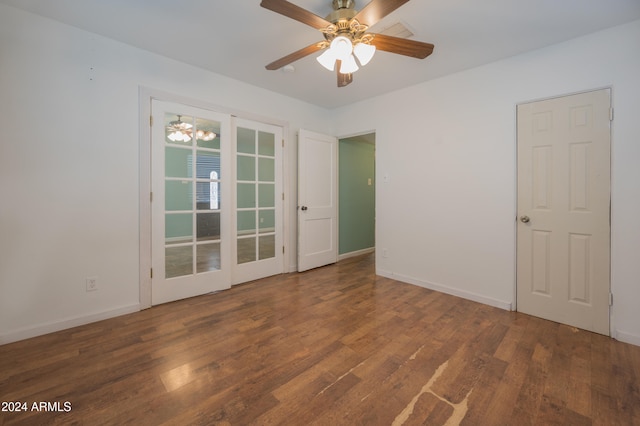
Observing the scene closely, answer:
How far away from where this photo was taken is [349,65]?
1.93 m

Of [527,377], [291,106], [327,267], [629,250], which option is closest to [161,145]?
[291,106]

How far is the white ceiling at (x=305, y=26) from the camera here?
6.32 ft

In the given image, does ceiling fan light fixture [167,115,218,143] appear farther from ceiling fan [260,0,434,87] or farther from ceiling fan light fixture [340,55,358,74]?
ceiling fan light fixture [340,55,358,74]

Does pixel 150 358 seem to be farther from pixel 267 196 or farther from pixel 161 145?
pixel 267 196

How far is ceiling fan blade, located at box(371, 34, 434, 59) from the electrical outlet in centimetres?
308

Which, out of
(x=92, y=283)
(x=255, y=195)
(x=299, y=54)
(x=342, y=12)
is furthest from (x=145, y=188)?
(x=342, y=12)

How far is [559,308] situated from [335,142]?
340cm

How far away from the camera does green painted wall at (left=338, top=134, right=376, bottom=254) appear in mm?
4730

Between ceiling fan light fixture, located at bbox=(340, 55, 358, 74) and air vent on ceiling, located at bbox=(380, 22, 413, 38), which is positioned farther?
air vent on ceiling, located at bbox=(380, 22, 413, 38)

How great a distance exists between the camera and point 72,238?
2264 millimetres

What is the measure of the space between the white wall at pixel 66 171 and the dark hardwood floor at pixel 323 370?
29 centimetres

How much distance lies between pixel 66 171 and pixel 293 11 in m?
2.28

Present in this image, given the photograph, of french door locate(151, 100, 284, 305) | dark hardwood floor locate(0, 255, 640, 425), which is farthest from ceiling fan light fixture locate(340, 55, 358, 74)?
dark hardwood floor locate(0, 255, 640, 425)

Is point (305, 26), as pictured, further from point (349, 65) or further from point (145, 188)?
point (145, 188)
